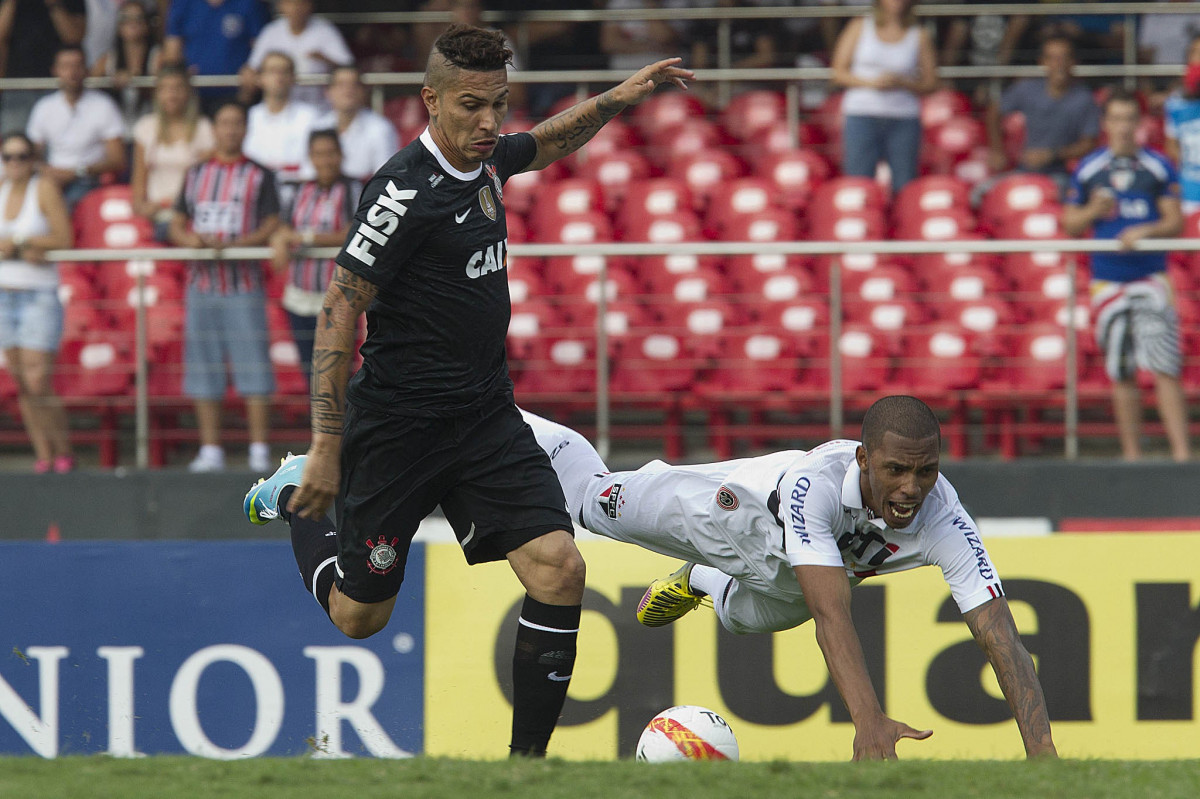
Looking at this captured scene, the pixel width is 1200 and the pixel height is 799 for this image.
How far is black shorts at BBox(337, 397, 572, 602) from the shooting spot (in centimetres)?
457

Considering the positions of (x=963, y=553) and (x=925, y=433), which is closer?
(x=925, y=433)

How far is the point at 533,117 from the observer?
10.8 meters

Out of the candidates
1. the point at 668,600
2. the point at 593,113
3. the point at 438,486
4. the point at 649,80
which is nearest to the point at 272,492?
the point at 438,486

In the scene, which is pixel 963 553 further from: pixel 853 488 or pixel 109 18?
pixel 109 18

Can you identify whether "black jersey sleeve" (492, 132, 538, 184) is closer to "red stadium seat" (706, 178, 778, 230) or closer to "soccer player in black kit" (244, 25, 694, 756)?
"soccer player in black kit" (244, 25, 694, 756)

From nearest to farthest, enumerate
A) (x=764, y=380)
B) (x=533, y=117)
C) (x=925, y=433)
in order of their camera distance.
→ 1. (x=925, y=433)
2. (x=764, y=380)
3. (x=533, y=117)

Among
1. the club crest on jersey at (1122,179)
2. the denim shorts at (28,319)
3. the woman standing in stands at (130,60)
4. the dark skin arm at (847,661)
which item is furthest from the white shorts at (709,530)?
the woman standing in stands at (130,60)

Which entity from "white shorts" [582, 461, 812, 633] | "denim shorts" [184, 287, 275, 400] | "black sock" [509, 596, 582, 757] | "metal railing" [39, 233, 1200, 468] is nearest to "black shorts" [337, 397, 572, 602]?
"black sock" [509, 596, 582, 757]

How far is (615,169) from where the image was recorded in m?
10.3

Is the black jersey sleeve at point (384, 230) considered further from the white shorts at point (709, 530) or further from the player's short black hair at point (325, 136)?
the player's short black hair at point (325, 136)

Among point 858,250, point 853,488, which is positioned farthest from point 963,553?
point 858,250

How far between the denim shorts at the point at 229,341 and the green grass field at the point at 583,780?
413 centimetres

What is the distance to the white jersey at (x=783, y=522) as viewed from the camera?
4.43 meters

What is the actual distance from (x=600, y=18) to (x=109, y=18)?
382cm
